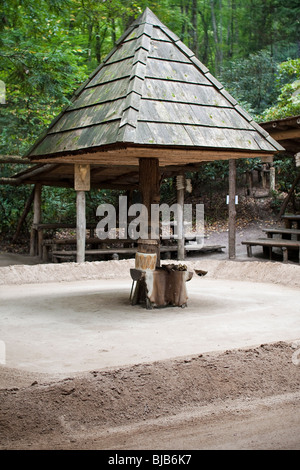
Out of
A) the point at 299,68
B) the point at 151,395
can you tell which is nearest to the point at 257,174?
the point at 299,68

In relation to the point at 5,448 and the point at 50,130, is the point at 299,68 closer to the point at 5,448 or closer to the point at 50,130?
the point at 50,130

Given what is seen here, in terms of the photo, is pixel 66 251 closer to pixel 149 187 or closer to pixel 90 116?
pixel 149 187

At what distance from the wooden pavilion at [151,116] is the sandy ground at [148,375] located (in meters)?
1.74

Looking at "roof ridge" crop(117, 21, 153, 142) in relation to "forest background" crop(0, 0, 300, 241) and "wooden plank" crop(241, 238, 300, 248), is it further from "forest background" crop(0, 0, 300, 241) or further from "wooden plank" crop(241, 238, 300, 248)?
"wooden plank" crop(241, 238, 300, 248)

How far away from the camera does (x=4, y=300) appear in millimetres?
8820

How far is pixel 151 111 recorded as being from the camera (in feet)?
23.6

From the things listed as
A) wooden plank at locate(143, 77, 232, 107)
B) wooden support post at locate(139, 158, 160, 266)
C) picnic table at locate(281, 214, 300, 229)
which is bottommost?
picnic table at locate(281, 214, 300, 229)

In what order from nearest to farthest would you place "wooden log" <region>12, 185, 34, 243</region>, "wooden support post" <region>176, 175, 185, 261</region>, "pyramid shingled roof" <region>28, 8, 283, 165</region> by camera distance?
"pyramid shingled roof" <region>28, 8, 283, 165</region> → "wooden support post" <region>176, 175, 185, 261</region> → "wooden log" <region>12, 185, 34, 243</region>

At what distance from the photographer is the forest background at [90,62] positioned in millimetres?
9031

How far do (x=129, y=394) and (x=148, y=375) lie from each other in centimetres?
31

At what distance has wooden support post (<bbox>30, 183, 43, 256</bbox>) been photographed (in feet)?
52.8

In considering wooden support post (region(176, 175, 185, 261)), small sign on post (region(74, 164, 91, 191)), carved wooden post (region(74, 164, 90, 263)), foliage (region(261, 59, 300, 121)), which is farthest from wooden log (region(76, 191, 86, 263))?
foliage (region(261, 59, 300, 121))

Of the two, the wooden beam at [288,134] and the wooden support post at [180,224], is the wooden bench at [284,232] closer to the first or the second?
the wooden support post at [180,224]

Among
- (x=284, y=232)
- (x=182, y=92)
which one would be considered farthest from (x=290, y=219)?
(x=182, y=92)
